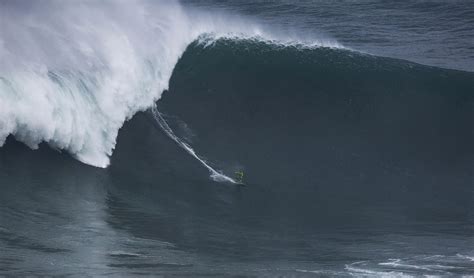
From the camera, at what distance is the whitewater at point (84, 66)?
Answer: 57.9 ft

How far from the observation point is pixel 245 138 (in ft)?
72.0

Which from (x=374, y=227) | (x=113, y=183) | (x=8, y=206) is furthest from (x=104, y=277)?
(x=374, y=227)

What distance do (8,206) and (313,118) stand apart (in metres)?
10.4

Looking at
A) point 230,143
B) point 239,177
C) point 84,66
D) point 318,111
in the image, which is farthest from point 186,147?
point 318,111

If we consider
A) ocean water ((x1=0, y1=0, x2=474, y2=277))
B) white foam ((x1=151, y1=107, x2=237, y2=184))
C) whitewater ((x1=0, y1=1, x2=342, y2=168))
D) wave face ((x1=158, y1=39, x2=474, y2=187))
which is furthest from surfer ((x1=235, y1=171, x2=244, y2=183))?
whitewater ((x1=0, y1=1, x2=342, y2=168))

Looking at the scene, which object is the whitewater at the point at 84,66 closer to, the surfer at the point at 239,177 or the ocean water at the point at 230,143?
the ocean water at the point at 230,143

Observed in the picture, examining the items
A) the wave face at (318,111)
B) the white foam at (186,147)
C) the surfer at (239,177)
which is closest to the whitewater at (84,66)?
the white foam at (186,147)

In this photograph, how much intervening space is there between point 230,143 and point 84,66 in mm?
3907

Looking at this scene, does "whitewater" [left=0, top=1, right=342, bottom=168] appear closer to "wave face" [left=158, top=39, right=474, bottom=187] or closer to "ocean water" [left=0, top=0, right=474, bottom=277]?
"ocean water" [left=0, top=0, right=474, bottom=277]

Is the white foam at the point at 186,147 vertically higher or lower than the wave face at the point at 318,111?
lower

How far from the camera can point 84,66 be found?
2005 cm

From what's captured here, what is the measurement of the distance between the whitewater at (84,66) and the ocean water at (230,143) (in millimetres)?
45

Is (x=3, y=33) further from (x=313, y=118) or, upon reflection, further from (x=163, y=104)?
(x=313, y=118)

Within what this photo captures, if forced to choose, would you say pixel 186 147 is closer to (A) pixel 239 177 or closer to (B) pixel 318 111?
(A) pixel 239 177
